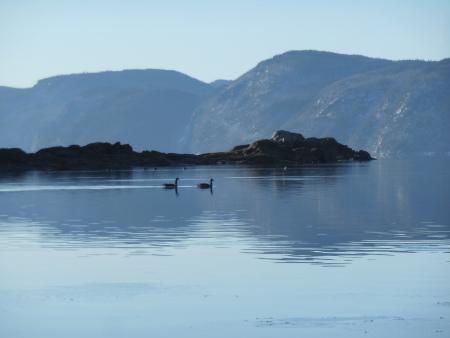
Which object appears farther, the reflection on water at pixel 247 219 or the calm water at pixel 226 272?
the reflection on water at pixel 247 219

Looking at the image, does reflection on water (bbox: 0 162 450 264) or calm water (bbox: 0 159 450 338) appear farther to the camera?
reflection on water (bbox: 0 162 450 264)

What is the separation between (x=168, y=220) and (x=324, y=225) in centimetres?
1056

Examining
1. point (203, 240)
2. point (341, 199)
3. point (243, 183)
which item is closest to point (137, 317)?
point (203, 240)

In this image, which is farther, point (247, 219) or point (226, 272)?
point (247, 219)

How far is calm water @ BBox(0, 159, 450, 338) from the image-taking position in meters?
28.2

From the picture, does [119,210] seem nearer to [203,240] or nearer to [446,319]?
[203,240]

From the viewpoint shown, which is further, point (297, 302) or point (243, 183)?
point (243, 183)

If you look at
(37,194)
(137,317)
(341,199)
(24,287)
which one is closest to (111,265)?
(24,287)

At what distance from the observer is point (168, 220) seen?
209ft

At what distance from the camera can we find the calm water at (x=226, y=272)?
28234mm

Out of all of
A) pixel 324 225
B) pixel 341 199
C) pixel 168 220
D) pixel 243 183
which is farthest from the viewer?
pixel 243 183

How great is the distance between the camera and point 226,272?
1491 inches

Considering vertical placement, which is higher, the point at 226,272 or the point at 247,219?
the point at 247,219

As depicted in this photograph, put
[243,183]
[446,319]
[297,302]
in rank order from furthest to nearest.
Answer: [243,183] < [297,302] < [446,319]
